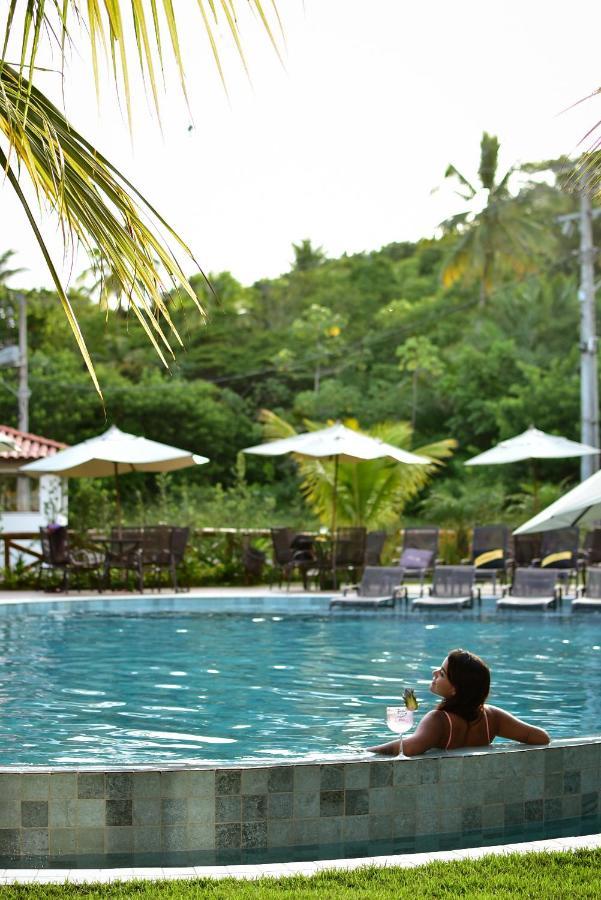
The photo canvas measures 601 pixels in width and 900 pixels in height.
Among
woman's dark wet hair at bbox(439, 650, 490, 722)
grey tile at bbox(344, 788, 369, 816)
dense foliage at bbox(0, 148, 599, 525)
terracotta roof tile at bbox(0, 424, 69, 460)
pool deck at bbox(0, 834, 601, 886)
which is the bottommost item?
pool deck at bbox(0, 834, 601, 886)

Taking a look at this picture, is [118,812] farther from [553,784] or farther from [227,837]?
[553,784]

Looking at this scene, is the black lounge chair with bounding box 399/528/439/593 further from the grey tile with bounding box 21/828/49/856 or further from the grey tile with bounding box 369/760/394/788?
the grey tile with bounding box 21/828/49/856

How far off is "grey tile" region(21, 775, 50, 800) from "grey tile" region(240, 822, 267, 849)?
2.54 feet

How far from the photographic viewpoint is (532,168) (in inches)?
1874

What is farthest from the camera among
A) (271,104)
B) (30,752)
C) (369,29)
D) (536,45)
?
(536,45)

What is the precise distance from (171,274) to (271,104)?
0.53m

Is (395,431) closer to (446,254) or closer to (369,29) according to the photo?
(369,29)

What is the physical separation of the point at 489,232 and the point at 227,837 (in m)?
43.6

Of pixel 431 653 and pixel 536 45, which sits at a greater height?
pixel 536 45

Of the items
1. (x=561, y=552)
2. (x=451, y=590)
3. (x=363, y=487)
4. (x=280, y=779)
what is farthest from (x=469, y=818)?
(x=363, y=487)

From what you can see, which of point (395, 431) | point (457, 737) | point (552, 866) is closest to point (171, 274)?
point (552, 866)

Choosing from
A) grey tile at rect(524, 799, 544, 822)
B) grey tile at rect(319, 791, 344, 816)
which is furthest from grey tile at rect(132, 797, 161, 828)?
grey tile at rect(524, 799, 544, 822)

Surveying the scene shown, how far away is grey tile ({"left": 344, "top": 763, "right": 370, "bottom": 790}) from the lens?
15.7 ft

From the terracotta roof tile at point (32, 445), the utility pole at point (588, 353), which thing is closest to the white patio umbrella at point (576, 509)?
the utility pole at point (588, 353)
